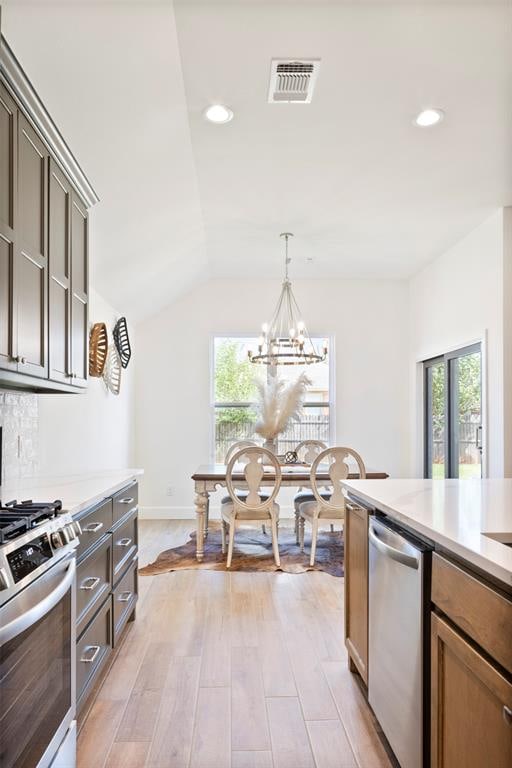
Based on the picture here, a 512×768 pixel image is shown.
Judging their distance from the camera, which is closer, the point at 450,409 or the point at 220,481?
the point at 220,481

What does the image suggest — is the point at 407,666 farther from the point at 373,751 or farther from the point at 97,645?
the point at 97,645

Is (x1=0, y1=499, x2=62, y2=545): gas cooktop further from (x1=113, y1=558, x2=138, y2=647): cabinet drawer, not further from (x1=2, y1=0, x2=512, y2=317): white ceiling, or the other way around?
(x1=2, y1=0, x2=512, y2=317): white ceiling

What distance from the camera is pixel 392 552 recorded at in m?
1.74

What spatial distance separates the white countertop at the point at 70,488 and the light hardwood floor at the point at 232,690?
87 centimetres

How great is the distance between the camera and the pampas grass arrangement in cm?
593

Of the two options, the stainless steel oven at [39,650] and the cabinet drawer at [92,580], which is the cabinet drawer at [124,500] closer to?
the cabinet drawer at [92,580]

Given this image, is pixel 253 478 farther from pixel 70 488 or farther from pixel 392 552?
pixel 392 552

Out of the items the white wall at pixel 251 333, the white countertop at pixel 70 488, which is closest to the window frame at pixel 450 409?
the white wall at pixel 251 333

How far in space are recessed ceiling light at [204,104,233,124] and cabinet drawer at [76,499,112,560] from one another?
2.10m

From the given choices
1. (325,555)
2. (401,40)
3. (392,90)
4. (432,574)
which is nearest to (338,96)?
(392,90)

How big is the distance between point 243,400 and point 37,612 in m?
5.05

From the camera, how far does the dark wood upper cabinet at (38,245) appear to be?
1.83 meters

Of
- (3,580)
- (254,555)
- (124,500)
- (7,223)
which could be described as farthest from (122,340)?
(3,580)

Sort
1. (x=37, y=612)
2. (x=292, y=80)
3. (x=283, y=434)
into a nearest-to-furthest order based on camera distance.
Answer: (x=37, y=612), (x=292, y=80), (x=283, y=434)
